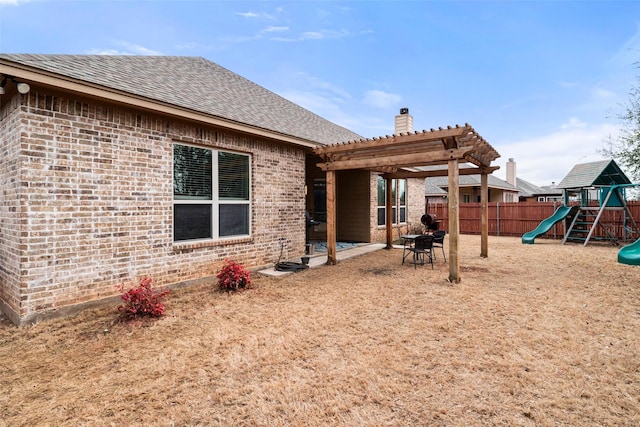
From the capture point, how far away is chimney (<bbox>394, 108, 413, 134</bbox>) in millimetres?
16578

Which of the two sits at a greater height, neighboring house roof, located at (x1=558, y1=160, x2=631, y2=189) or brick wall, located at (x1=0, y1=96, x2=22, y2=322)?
neighboring house roof, located at (x1=558, y1=160, x2=631, y2=189)

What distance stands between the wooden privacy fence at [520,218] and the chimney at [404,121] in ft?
17.8

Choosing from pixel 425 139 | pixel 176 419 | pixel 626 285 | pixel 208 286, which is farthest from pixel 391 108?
pixel 176 419

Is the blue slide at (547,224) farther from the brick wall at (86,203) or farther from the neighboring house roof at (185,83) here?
the brick wall at (86,203)

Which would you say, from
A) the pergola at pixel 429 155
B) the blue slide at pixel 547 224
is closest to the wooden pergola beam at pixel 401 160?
the pergola at pixel 429 155

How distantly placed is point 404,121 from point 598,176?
350 inches

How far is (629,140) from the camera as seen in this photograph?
1415cm

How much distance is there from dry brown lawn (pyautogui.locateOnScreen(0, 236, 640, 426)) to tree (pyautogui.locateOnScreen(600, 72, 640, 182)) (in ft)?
41.9

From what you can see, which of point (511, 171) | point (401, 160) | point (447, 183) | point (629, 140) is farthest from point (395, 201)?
point (511, 171)

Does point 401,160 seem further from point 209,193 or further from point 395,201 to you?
point 395,201

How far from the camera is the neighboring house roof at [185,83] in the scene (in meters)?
4.43

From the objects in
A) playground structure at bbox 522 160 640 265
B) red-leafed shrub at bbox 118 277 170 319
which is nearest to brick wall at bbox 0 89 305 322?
red-leafed shrub at bbox 118 277 170 319

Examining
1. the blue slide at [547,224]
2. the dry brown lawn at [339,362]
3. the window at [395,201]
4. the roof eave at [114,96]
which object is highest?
the roof eave at [114,96]

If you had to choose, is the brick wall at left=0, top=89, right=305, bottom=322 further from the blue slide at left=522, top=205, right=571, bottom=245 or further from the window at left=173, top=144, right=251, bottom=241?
the blue slide at left=522, top=205, right=571, bottom=245
